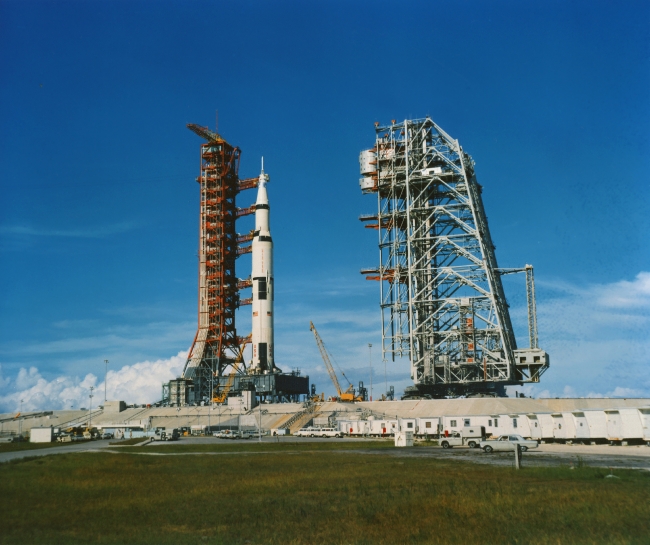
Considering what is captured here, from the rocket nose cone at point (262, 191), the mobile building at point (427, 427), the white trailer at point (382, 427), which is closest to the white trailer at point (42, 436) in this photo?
the white trailer at point (382, 427)

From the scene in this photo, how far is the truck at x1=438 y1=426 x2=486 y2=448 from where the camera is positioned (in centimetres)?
5777

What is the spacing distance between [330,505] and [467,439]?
3916 centimetres

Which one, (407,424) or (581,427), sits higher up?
(581,427)

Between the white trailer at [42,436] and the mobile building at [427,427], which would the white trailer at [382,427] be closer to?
the mobile building at [427,427]

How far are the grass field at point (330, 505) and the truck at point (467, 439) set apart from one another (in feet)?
70.4

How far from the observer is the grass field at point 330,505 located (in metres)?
18.2

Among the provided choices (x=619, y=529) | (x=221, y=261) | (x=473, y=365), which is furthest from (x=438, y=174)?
(x=619, y=529)

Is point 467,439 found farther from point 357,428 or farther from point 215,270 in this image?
point 215,270

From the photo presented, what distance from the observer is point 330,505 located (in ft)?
76.4

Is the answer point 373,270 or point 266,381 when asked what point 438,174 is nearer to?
point 373,270

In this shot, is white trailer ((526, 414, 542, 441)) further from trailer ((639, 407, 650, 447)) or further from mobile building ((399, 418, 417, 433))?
mobile building ((399, 418, 417, 433))

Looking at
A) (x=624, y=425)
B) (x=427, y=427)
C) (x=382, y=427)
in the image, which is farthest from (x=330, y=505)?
(x=382, y=427)

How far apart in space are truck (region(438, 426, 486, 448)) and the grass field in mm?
21453

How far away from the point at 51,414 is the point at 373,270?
8253 centimetres
